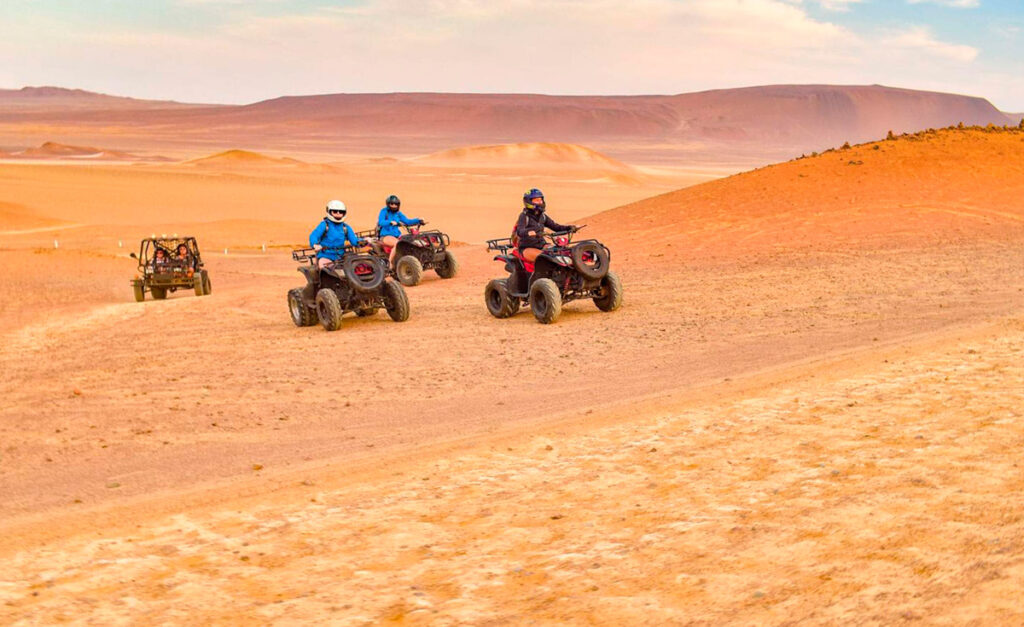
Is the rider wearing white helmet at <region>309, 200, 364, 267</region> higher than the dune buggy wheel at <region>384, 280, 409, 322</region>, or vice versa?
the rider wearing white helmet at <region>309, 200, 364, 267</region>

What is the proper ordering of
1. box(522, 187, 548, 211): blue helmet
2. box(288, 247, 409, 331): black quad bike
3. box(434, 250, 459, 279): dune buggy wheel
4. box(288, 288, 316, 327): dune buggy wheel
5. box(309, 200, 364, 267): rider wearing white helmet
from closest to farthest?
box(522, 187, 548, 211): blue helmet < box(288, 247, 409, 331): black quad bike < box(309, 200, 364, 267): rider wearing white helmet < box(288, 288, 316, 327): dune buggy wheel < box(434, 250, 459, 279): dune buggy wheel

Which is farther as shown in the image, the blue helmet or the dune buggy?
the dune buggy

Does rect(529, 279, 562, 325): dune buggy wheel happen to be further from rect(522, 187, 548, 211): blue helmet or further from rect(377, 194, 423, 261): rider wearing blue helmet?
rect(377, 194, 423, 261): rider wearing blue helmet

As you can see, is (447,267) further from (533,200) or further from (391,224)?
(533,200)

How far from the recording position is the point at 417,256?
67.3 feet

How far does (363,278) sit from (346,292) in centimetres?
35

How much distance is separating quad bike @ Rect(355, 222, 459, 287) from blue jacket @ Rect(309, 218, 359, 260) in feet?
15.6

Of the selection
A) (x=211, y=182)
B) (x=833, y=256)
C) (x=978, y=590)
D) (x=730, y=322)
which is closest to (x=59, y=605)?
(x=978, y=590)

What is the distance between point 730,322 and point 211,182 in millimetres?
59358

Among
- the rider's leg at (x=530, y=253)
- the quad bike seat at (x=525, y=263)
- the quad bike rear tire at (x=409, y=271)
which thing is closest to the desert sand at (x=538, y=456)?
the quad bike seat at (x=525, y=263)

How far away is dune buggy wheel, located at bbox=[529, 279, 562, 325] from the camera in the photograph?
1320 cm

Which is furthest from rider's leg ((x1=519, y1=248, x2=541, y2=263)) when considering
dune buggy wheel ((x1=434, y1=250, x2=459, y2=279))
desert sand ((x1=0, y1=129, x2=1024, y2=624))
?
dune buggy wheel ((x1=434, y1=250, x2=459, y2=279))

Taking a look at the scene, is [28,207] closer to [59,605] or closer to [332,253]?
[332,253]

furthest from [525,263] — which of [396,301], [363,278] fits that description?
[363,278]
